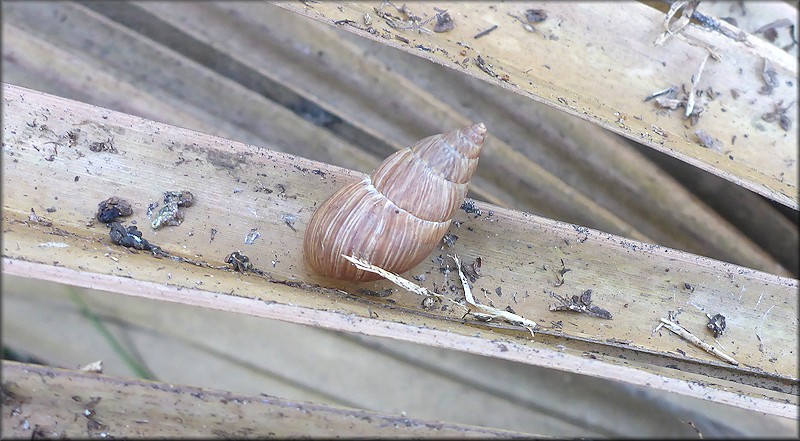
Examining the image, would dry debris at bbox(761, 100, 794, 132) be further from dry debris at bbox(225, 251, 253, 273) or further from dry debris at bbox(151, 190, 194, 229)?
dry debris at bbox(151, 190, 194, 229)

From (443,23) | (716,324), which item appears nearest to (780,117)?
(716,324)

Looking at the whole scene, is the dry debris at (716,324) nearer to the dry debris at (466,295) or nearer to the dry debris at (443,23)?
the dry debris at (466,295)

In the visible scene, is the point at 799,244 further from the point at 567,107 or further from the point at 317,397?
the point at 317,397

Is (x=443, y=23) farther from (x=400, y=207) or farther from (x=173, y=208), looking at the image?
(x=173, y=208)

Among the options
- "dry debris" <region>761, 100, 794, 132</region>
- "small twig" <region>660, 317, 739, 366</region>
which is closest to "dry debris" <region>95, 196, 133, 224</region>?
"small twig" <region>660, 317, 739, 366</region>

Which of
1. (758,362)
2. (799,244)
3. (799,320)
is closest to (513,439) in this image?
(758,362)
